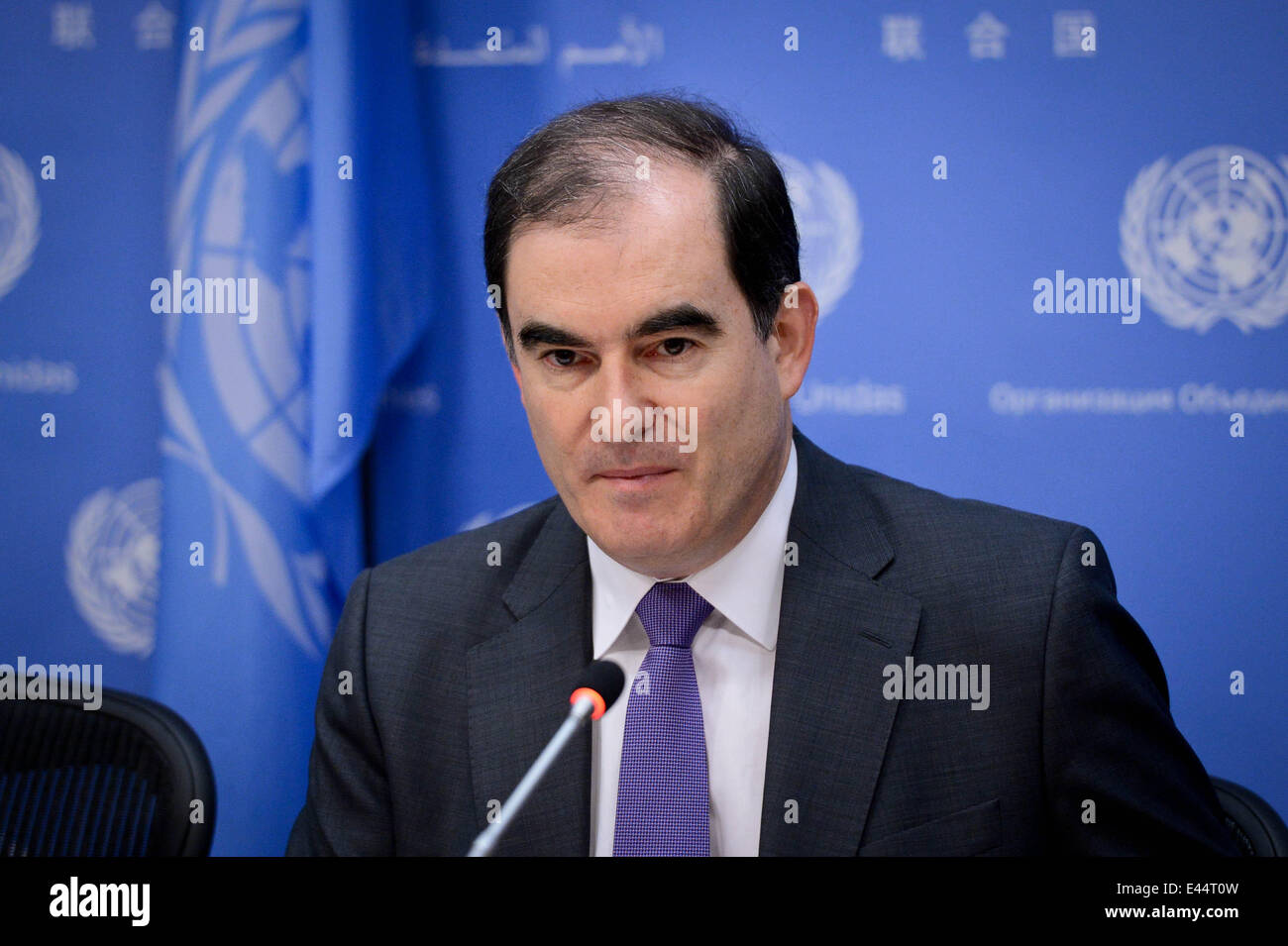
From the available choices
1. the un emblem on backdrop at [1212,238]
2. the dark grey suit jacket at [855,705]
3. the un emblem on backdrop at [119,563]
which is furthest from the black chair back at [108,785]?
the un emblem on backdrop at [1212,238]

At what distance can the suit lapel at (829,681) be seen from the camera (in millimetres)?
1378

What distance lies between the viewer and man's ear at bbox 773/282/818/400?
1558 mm

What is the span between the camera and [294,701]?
2.08m

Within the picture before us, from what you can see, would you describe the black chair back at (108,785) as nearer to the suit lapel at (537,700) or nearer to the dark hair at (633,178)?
the suit lapel at (537,700)

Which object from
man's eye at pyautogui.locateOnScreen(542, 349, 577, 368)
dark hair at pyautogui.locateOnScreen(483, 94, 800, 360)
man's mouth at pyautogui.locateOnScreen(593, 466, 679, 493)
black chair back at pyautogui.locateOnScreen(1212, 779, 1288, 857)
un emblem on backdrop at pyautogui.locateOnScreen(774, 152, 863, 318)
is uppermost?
un emblem on backdrop at pyautogui.locateOnScreen(774, 152, 863, 318)

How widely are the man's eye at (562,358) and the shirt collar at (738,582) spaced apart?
29 cm

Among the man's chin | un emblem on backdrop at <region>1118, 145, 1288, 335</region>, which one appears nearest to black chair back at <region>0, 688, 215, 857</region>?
the man's chin

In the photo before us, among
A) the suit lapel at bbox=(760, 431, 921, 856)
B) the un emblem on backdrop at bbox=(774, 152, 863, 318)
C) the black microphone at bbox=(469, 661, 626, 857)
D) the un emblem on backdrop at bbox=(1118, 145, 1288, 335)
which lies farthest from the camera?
the un emblem on backdrop at bbox=(774, 152, 863, 318)

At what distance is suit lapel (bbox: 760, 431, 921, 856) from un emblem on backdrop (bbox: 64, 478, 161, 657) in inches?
55.0

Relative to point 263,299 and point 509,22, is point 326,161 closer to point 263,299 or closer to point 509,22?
point 263,299

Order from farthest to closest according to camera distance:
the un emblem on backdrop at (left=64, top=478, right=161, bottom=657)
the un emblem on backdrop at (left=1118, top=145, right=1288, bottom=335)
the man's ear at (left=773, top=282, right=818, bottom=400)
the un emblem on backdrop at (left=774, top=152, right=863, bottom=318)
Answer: the un emblem on backdrop at (left=64, top=478, right=161, bottom=657), the un emblem on backdrop at (left=774, top=152, right=863, bottom=318), the un emblem on backdrop at (left=1118, top=145, right=1288, bottom=335), the man's ear at (left=773, top=282, right=818, bottom=400)

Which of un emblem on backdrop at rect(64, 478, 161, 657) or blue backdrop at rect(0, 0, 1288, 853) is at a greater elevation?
blue backdrop at rect(0, 0, 1288, 853)

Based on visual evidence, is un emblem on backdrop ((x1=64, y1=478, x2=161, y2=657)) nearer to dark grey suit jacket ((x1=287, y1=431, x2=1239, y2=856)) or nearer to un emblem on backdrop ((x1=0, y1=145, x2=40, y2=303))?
un emblem on backdrop ((x1=0, y1=145, x2=40, y2=303))

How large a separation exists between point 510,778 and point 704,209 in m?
0.82
